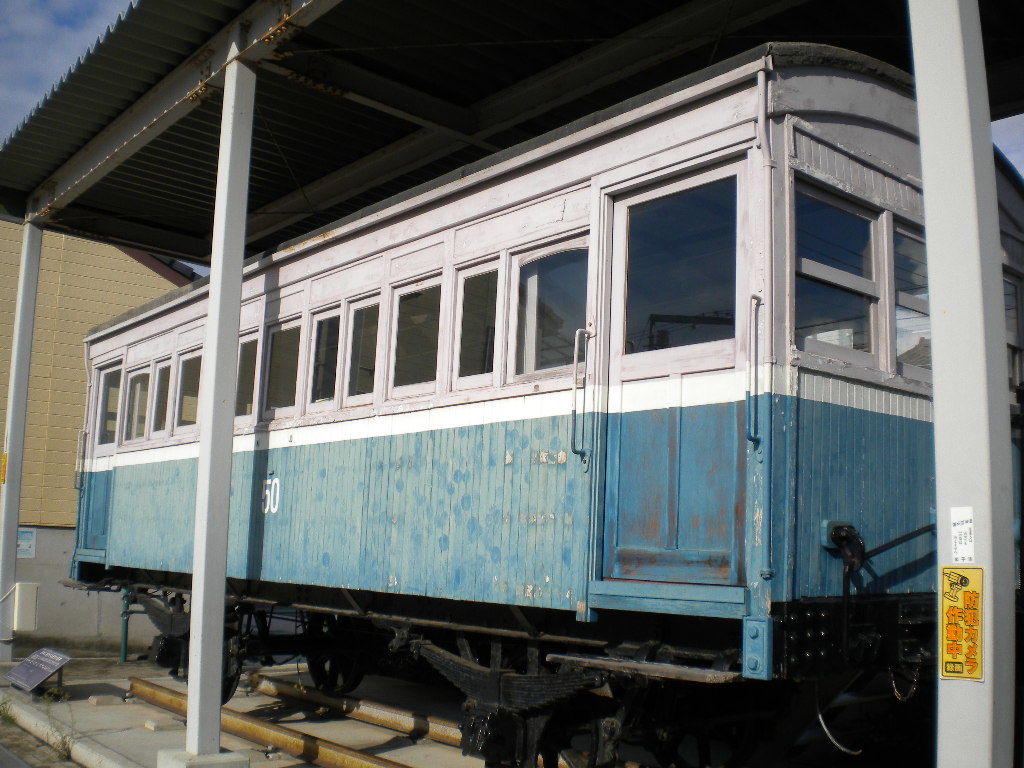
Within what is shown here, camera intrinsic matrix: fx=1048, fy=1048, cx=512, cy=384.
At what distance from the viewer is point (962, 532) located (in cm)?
326

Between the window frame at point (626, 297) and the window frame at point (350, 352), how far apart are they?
211cm

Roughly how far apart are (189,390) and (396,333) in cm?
346

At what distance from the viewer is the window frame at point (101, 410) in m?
10.7

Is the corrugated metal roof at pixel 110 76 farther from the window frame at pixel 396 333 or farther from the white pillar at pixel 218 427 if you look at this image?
the window frame at pixel 396 333

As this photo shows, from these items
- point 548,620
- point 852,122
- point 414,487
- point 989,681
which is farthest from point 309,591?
point 989,681

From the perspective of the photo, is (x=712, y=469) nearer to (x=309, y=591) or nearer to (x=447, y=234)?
(x=447, y=234)

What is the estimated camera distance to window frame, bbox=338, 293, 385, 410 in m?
6.77

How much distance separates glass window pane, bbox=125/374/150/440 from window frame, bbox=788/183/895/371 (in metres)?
7.42

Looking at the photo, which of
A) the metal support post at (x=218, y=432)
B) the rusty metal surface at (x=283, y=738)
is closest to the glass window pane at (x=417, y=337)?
the metal support post at (x=218, y=432)

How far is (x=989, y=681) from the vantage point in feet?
10.3

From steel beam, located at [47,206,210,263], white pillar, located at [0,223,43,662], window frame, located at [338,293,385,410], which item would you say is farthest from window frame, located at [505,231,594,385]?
white pillar, located at [0,223,43,662]

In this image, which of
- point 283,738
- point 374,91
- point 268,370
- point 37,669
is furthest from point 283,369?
point 37,669

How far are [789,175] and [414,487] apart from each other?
2918 millimetres

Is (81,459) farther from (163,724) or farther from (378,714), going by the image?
(378,714)
